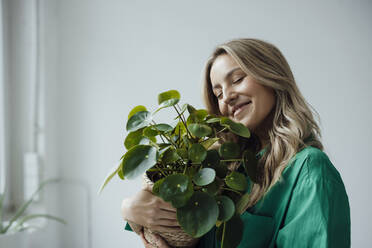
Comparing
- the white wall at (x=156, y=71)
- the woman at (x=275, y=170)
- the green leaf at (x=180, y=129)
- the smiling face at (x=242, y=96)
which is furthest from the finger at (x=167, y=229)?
the white wall at (x=156, y=71)

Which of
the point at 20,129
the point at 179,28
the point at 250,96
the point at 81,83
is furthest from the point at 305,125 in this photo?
the point at 20,129

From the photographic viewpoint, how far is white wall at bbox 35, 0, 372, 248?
121 centimetres

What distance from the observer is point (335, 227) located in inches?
22.5

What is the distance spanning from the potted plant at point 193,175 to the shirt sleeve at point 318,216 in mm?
124

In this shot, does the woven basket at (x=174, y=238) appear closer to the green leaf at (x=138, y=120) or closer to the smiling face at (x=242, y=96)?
the green leaf at (x=138, y=120)

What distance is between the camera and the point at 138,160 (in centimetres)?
57

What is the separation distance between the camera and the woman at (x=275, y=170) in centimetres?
59

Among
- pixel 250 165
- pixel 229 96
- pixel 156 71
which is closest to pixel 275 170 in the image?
pixel 250 165

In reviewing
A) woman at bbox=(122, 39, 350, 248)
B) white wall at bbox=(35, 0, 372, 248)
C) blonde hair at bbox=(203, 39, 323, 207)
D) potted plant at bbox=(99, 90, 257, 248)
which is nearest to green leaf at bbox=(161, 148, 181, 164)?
potted plant at bbox=(99, 90, 257, 248)

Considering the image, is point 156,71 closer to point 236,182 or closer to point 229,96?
point 229,96

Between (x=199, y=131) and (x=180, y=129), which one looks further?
(x=180, y=129)

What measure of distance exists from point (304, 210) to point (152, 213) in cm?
33

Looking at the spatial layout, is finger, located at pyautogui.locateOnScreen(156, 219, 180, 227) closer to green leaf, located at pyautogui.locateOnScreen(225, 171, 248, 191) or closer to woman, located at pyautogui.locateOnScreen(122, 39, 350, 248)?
woman, located at pyautogui.locateOnScreen(122, 39, 350, 248)

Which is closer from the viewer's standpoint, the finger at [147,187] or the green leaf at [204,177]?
the green leaf at [204,177]
